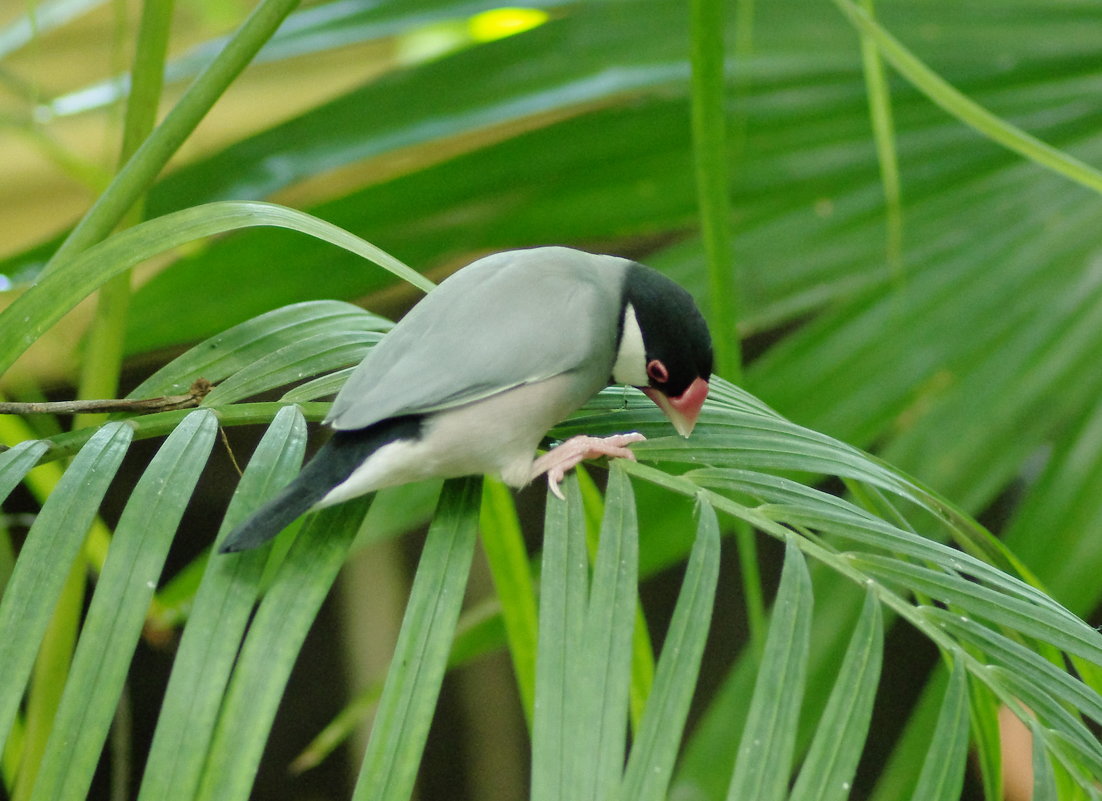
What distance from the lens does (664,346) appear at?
1.95 ft

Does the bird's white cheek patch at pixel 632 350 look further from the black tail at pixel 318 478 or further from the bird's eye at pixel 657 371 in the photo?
the black tail at pixel 318 478

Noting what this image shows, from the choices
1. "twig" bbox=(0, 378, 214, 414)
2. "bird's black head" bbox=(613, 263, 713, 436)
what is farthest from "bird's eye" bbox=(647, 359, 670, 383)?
"twig" bbox=(0, 378, 214, 414)

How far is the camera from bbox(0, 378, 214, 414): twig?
0.52 meters

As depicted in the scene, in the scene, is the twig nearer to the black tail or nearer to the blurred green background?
the black tail

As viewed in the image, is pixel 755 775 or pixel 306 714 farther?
pixel 306 714

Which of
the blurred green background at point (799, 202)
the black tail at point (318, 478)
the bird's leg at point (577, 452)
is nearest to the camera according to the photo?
the black tail at point (318, 478)

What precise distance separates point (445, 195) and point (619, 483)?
40 cm

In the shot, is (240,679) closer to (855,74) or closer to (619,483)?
(619,483)

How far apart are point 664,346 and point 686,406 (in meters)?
0.05

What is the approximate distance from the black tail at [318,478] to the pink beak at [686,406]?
0.50ft

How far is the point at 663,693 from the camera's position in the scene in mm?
401

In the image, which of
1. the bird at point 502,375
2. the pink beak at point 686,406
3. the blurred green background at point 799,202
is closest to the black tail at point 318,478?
the bird at point 502,375

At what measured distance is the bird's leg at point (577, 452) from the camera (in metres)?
0.53

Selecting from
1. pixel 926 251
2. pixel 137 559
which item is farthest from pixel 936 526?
pixel 137 559
